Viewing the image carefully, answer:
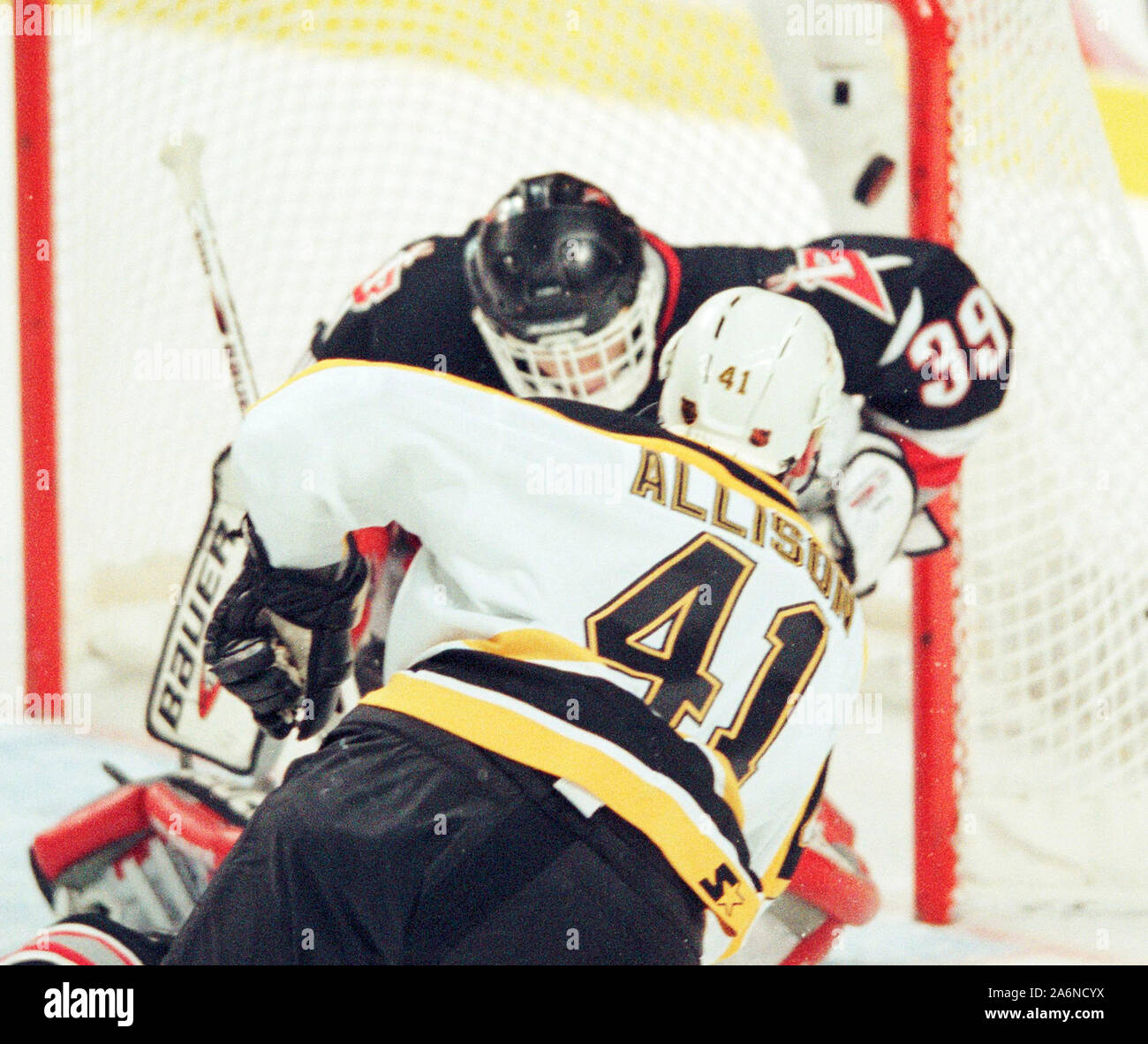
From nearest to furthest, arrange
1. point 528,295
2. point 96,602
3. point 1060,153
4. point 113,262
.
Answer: point 528,295, point 1060,153, point 113,262, point 96,602

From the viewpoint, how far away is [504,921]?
3.68 ft

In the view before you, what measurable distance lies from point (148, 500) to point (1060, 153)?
1856mm

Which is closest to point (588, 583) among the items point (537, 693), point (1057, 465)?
point (537, 693)

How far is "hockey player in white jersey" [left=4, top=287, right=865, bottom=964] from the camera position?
44.4 inches

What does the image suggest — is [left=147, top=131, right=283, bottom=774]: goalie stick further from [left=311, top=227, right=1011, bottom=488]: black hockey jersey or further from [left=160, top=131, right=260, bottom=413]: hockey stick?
[left=311, top=227, right=1011, bottom=488]: black hockey jersey

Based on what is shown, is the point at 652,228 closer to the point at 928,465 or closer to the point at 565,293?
the point at 928,465

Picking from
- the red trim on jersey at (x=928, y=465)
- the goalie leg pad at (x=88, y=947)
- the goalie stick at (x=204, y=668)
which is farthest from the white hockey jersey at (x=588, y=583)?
the goalie stick at (x=204, y=668)

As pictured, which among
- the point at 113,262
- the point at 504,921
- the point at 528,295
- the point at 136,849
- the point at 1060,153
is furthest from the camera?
the point at 113,262

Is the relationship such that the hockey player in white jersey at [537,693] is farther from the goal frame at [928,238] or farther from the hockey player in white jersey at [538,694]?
the goal frame at [928,238]

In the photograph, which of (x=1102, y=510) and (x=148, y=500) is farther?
(x=148, y=500)
